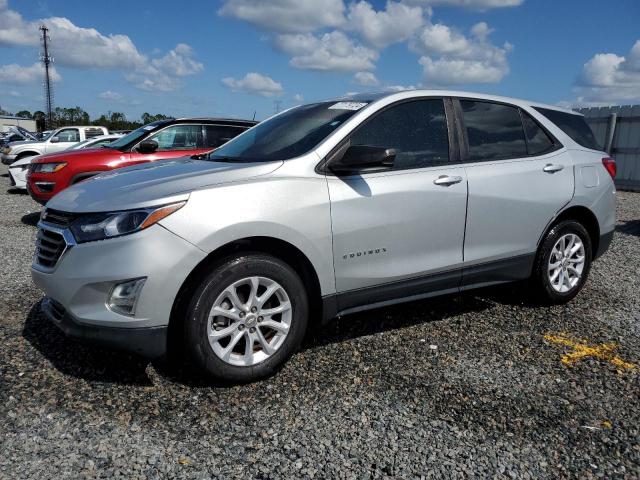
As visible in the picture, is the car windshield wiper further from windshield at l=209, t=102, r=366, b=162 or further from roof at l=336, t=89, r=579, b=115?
roof at l=336, t=89, r=579, b=115

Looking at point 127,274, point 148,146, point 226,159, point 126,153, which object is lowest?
point 127,274

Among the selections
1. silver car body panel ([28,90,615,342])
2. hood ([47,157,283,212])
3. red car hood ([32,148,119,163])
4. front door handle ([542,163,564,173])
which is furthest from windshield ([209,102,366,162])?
red car hood ([32,148,119,163])

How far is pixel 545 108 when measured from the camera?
460 cm

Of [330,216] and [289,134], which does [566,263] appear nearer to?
[330,216]

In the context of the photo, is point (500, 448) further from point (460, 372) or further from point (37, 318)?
point (37, 318)

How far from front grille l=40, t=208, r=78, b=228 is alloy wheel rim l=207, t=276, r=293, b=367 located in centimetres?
93

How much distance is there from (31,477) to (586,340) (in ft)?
11.6

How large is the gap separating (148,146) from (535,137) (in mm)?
4992

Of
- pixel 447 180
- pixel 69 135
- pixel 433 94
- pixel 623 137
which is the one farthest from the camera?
pixel 69 135

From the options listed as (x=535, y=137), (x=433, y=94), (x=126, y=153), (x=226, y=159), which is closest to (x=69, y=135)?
(x=126, y=153)

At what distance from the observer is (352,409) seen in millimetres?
2941

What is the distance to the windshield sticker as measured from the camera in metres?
3.71

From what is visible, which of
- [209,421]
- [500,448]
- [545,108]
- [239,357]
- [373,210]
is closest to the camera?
[500,448]

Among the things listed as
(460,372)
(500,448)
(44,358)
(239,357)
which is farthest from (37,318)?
(500,448)
